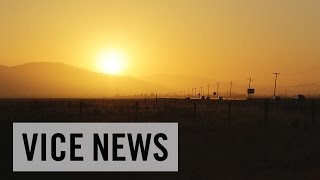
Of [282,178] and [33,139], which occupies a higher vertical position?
[33,139]

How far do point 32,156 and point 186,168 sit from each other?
4932mm

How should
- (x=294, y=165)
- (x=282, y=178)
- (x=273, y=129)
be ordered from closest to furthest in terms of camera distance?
1. (x=282, y=178)
2. (x=294, y=165)
3. (x=273, y=129)

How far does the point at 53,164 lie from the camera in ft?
52.8

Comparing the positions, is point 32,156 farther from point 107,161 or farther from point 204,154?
point 204,154

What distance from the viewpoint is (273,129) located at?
2719 centimetres

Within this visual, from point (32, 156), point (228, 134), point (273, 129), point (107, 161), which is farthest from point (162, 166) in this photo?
point (273, 129)

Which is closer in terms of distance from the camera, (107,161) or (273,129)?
(107,161)

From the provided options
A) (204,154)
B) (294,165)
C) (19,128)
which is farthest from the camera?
(19,128)

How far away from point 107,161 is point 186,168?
8.44ft

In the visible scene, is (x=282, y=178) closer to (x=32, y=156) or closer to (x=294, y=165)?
(x=294, y=165)

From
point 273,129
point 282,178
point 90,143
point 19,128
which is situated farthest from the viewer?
point 273,129

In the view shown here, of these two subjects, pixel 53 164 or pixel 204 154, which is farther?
pixel 204 154

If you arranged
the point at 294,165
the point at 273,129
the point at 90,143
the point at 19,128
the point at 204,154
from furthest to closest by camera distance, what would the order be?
the point at 273,129
the point at 19,128
the point at 90,143
the point at 204,154
the point at 294,165

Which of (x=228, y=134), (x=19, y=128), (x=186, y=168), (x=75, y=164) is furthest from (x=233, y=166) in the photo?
(x=19, y=128)
